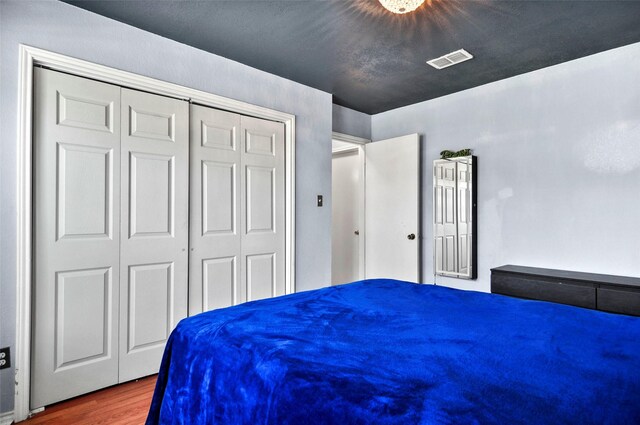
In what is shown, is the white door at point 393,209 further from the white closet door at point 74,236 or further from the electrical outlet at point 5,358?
the electrical outlet at point 5,358

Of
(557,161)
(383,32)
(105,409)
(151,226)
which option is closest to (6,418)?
(105,409)

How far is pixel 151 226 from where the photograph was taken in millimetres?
2607

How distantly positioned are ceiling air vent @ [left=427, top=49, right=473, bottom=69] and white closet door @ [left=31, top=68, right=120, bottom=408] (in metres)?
2.46

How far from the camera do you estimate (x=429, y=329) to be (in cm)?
127

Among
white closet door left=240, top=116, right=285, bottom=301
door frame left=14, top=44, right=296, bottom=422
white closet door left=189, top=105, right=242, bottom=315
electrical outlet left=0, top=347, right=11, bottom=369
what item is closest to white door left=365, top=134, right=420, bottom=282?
white closet door left=240, top=116, right=285, bottom=301

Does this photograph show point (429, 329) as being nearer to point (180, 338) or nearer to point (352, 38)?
point (180, 338)

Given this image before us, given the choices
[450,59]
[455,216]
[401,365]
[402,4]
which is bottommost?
[401,365]

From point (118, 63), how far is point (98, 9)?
32cm

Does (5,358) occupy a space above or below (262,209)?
below

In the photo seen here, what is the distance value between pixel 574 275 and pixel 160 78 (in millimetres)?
3474

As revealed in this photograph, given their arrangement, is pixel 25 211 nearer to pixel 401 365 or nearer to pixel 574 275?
pixel 401 365

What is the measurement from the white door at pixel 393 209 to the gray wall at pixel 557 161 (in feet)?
1.21

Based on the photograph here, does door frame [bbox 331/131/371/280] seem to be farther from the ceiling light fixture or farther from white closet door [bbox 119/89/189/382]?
the ceiling light fixture

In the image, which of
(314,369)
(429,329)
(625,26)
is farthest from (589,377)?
(625,26)
